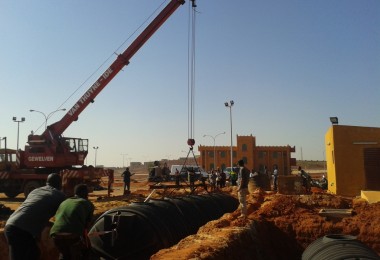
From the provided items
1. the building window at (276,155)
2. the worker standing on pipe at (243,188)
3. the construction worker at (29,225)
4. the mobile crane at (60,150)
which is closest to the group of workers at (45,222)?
the construction worker at (29,225)

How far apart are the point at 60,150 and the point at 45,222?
50.9ft

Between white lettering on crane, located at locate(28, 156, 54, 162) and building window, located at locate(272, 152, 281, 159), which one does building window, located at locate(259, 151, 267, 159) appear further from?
white lettering on crane, located at locate(28, 156, 54, 162)

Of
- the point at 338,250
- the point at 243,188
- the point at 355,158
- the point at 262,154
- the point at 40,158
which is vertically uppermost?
the point at 262,154

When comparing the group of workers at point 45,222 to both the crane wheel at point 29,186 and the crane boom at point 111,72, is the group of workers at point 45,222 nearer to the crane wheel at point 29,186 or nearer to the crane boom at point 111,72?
the crane boom at point 111,72

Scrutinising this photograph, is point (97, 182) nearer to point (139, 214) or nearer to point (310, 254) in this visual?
point (139, 214)

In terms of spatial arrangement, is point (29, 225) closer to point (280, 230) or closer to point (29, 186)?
point (280, 230)

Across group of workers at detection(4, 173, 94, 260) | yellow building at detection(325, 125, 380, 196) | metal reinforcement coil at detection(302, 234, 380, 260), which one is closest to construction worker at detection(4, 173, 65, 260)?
group of workers at detection(4, 173, 94, 260)

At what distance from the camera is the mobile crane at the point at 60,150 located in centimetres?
1978

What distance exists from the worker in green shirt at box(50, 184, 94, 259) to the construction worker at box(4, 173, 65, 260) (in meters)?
0.16

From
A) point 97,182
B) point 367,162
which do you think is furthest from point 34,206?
point 367,162

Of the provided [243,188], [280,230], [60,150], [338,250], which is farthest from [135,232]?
[60,150]

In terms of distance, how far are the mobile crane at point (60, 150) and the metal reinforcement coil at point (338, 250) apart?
14.9m

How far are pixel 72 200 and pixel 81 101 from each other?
15.8 meters

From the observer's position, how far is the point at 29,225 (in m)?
4.97
